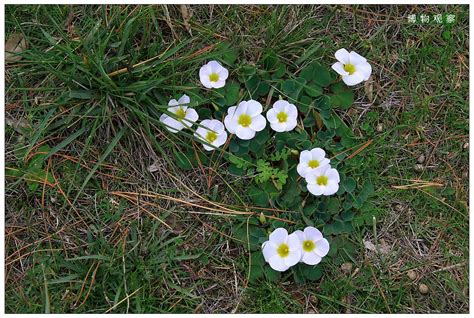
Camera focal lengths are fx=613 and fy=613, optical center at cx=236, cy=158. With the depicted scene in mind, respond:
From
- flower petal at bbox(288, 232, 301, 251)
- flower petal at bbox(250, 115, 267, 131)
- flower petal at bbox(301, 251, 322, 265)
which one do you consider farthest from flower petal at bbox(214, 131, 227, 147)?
flower petal at bbox(301, 251, 322, 265)

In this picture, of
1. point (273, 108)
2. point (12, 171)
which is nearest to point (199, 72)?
point (273, 108)

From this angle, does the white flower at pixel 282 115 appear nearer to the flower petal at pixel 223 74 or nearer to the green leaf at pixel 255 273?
the flower petal at pixel 223 74

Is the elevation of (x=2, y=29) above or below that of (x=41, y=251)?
above

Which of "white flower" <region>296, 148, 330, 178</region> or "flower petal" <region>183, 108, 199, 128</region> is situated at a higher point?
"flower petal" <region>183, 108, 199, 128</region>

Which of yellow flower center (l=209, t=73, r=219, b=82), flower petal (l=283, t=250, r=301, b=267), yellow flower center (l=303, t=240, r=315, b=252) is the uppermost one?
yellow flower center (l=209, t=73, r=219, b=82)

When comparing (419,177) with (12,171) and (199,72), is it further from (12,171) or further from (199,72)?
(12,171)

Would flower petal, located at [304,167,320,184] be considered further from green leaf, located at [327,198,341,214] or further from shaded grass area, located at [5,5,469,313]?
shaded grass area, located at [5,5,469,313]
